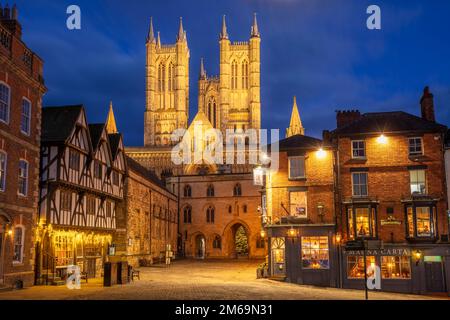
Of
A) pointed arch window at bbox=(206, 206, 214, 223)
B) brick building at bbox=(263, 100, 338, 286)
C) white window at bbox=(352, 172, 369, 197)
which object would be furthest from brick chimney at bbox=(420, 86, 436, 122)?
pointed arch window at bbox=(206, 206, 214, 223)

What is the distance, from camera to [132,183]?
4097cm

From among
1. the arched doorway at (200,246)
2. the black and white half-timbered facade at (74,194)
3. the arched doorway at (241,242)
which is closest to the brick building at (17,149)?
the black and white half-timbered facade at (74,194)

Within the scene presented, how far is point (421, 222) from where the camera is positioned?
29.9 meters

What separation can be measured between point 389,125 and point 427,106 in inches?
127

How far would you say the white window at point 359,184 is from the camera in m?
31.2

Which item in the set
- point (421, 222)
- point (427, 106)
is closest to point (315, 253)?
point (421, 222)

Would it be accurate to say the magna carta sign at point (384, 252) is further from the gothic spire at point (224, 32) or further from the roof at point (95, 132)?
the gothic spire at point (224, 32)

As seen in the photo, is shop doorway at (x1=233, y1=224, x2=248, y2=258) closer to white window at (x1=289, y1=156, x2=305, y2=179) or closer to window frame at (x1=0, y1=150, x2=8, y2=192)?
white window at (x1=289, y1=156, x2=305, y2=179)

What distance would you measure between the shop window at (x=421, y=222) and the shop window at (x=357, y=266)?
2.73 m
